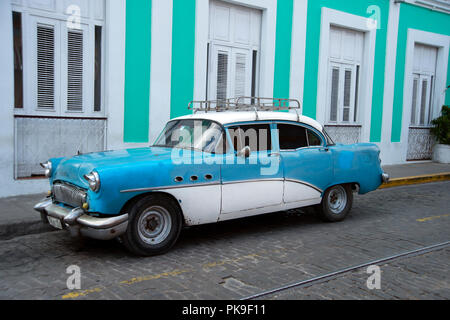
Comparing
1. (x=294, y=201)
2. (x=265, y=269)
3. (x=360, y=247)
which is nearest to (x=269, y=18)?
(x=294, y=201)

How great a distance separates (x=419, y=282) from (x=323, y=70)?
30.6ft

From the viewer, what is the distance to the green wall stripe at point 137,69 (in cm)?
934

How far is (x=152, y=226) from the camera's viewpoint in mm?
5137

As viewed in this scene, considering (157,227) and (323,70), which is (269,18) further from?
(157,227)

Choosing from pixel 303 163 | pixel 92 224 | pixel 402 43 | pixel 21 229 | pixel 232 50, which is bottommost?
pixel 21 229

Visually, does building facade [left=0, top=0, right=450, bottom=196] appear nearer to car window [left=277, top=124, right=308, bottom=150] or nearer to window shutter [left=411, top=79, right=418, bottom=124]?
window shutter [left=411, top=79, right=418, bottom=124]

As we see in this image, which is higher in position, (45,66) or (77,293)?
(45,66)

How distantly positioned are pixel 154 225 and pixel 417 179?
898 cm

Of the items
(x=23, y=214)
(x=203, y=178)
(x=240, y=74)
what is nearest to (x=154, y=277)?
(x=203, y=178)

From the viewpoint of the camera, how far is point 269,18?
37.7ft

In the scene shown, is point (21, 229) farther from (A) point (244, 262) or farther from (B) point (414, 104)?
(B) point (414, 104)

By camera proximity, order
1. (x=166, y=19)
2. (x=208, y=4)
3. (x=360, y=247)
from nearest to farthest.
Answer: (x=360, y=247)
(x=166, y=19)
(x=208, y=4)

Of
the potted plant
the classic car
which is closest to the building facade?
the potted plant
